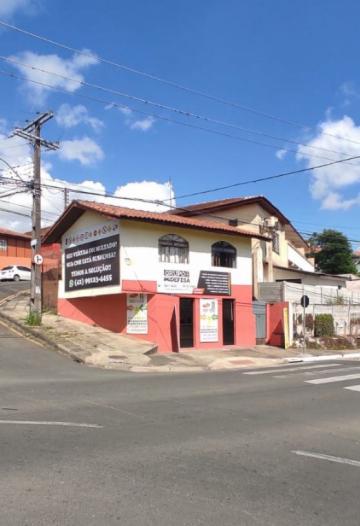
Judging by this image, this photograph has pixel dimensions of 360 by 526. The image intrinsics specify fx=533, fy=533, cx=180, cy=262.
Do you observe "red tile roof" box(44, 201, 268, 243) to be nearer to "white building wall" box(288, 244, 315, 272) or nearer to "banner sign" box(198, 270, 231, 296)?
"banner sign" box(198, 270, 231, 296)

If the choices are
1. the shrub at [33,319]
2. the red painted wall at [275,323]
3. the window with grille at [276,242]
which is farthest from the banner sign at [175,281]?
the window with grille at [276,242]

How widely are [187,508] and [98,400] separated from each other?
5.73 metres

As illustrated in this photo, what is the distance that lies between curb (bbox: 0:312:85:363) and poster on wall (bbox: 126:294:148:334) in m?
4.01

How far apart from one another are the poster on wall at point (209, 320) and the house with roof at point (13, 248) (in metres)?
31.2

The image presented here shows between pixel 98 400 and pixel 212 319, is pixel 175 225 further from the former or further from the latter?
pixel 98 400

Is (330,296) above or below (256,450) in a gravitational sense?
above

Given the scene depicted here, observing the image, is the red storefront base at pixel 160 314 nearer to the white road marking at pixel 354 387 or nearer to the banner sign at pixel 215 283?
the banner sign at pixel 215 283

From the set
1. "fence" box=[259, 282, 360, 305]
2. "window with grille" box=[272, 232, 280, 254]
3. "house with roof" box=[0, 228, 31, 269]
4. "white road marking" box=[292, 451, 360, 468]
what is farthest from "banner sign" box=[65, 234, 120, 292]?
"house with roof" box=[0, 228, 31, 269]

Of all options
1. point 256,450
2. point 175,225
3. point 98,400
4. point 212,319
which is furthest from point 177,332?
point 256,450

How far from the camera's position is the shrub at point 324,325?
2834cm

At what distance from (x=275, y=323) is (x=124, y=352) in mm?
10590

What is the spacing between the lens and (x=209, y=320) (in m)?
24.1

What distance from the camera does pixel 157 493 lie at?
5.00 metres

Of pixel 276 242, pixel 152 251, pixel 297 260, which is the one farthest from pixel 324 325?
pixel 297 260
